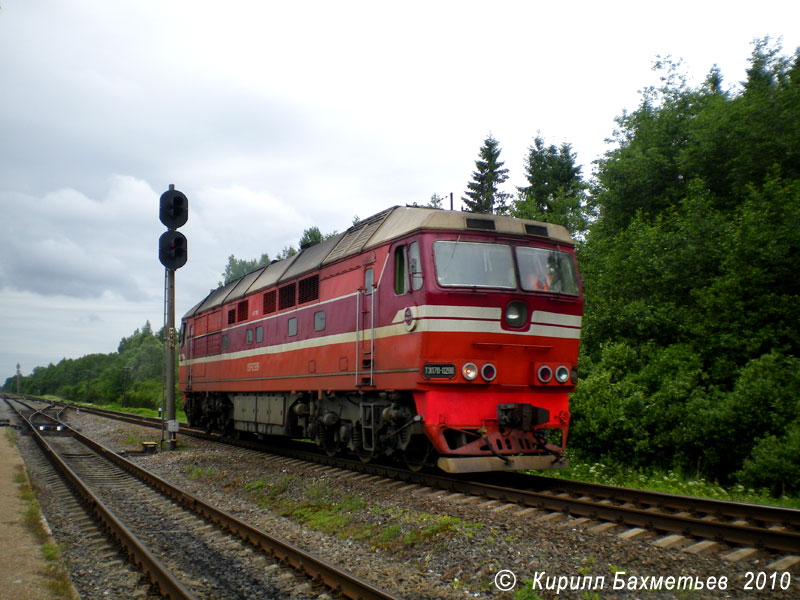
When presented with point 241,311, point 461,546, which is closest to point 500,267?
point 461,546

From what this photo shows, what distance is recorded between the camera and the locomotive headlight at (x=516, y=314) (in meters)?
9.75

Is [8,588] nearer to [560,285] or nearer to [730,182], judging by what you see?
[560,285]

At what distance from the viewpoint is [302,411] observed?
13742 mm

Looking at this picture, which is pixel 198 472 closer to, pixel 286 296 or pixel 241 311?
pixel 286 296

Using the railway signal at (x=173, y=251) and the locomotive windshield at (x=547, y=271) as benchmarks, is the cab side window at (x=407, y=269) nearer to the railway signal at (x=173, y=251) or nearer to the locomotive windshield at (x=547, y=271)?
the locomotive windshield at (x=547, y=271)

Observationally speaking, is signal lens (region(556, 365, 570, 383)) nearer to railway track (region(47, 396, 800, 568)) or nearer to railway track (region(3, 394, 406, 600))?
railway track (region(47, 396, 800, 568))

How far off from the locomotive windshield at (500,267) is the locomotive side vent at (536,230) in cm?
26

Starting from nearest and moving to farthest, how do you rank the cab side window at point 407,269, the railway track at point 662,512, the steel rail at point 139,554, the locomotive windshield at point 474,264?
the steel rail at point 139,554 → the railway track at point 662,512 → the locomotive windshield at point 474,264 → the cab side window at point 407,269

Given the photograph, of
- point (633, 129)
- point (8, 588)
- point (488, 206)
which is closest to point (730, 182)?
point (633, 129)

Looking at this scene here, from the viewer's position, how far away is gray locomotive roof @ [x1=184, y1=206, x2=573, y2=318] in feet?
32.2

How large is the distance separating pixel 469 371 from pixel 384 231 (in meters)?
3.12

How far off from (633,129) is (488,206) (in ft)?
81.3

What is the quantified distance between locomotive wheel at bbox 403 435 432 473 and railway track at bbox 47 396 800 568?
21cm

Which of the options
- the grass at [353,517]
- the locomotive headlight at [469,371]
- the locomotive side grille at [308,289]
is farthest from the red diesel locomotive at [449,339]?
the grass at [353,517]
